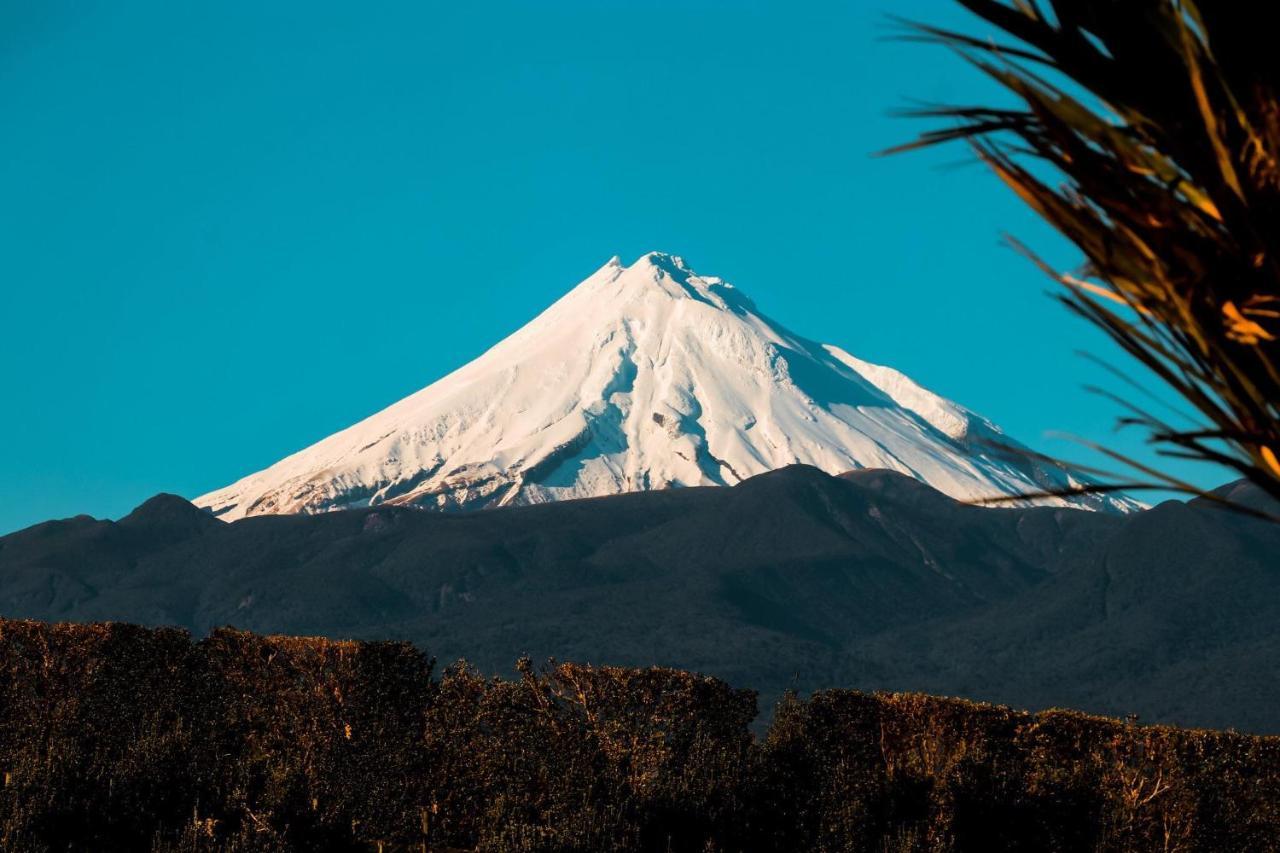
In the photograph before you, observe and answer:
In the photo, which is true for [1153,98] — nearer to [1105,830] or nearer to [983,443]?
[983,443]

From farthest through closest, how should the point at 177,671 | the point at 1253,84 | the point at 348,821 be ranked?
the point at 177,671, the point at 348,821, the point at 1253,84

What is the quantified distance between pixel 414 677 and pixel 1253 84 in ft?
131

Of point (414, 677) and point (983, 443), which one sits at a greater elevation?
point (414, 677)

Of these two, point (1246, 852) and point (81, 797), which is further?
point (1246, 852)

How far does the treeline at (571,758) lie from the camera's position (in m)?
32.7

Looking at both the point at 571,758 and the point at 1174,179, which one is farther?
the point at 571,758

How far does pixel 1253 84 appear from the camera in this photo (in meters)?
4.02

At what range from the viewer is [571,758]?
123 feet

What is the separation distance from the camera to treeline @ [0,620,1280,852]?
32719 millimetres

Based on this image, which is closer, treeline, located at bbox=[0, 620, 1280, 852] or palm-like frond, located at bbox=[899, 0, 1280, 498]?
palm-like frond, located at bbox=[899, 0, 1280, 498]

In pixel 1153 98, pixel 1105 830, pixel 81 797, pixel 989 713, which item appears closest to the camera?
pixel 1153 98

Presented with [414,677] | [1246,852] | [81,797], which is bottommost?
[1246,852]

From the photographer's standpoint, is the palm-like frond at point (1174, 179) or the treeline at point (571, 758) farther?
the treeline at point (571, 758)

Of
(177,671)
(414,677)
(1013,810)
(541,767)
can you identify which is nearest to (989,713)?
(1013,810)
